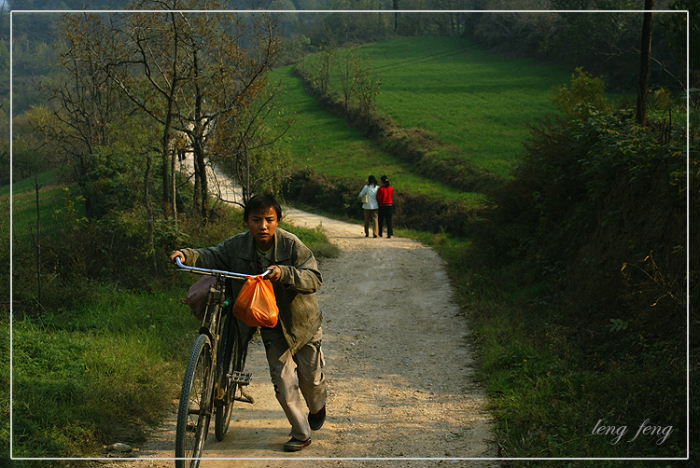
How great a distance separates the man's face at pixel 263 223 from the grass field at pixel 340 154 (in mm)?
21977

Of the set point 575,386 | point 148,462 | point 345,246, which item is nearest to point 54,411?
point 148,462

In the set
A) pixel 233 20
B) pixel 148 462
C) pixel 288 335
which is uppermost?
pixel 233 20

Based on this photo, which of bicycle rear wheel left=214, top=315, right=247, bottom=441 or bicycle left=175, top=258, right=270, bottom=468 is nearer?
bicycle left=175, top=258, right=270, bottom=468

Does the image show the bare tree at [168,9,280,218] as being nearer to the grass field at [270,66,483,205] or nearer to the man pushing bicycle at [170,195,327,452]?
the man pushing bicycle at [170,195,327,452]

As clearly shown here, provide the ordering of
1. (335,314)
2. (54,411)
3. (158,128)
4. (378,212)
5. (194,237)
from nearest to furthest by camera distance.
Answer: (54,411)
(335,314)
(194,237)
(158,128)
(378,212)

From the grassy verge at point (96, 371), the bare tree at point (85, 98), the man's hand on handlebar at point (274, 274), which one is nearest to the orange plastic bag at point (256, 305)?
the man's hand on handlebar at point (274, 274)

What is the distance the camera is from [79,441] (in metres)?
5.65

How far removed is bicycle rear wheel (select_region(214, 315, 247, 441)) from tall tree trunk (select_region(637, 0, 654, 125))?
8.54 meters

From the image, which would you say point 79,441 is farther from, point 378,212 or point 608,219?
point 378,212

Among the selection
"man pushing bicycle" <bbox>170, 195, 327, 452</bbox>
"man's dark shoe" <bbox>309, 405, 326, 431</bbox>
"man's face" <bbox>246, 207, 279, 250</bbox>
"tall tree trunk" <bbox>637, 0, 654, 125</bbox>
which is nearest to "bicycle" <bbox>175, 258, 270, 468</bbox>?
"man pushing bicycle" <bbox>170, 195, 327, 452</bbox>

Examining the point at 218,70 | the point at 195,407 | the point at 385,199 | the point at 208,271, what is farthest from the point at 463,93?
the point at 195,407

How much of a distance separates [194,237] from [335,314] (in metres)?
3.23

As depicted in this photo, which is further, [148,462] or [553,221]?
[553,221]

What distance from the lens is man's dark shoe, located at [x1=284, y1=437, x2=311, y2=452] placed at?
566 centimetres
